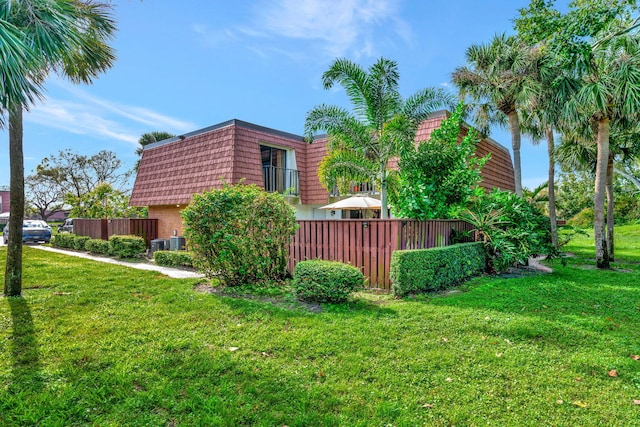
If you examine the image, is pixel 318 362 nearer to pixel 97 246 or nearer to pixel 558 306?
pixel 558 306

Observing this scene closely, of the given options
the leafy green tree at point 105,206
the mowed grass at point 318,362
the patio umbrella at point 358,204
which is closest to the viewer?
the mowed grass at point 318,362

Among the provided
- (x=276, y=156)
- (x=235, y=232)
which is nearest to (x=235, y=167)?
(x=276, y=156)

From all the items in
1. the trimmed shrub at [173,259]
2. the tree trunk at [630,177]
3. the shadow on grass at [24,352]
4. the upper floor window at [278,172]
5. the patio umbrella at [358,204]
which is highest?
the tree trunk at [630,177]

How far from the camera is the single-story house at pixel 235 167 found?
13.0m

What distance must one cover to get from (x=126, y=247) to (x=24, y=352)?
1003 cm

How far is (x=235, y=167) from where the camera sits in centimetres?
1259

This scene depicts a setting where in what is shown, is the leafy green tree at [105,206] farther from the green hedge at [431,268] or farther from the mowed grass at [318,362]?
the green hedge at [431,268]

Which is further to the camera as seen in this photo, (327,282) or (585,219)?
(585,219)

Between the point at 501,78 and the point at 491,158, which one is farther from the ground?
the point at 501,78

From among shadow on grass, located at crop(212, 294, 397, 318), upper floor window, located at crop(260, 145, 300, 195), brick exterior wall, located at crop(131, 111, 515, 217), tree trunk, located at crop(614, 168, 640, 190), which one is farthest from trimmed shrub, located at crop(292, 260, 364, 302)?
tree trunk, located at crop(614, 168, 640, 190)

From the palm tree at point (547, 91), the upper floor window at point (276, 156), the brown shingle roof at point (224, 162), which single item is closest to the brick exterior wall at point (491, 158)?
the brown shingle roof at point (224, 162)

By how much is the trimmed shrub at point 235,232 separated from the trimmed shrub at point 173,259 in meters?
3.54

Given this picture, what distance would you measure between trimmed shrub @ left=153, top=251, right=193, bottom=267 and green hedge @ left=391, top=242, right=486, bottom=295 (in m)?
6.70

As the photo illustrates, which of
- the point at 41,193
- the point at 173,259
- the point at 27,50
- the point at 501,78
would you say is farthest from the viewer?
the point at 41,193
